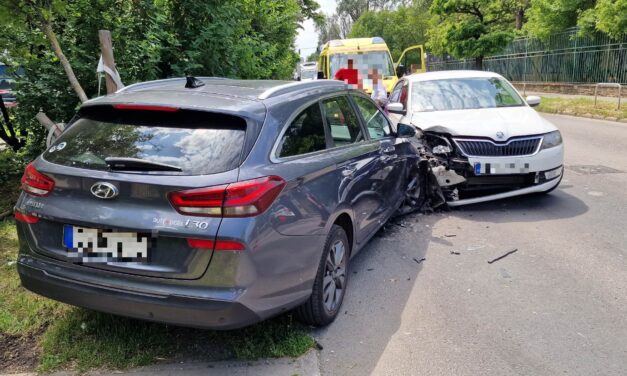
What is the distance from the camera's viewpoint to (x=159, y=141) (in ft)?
9.92

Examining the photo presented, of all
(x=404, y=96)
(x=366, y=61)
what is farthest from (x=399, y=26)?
(x=404, y=96)

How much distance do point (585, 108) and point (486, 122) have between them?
41.3 ft

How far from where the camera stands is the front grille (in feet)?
20.2

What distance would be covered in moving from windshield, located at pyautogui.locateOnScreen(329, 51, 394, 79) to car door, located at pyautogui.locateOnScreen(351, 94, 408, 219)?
969 centimetres

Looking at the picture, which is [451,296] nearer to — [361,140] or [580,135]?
[361,140]

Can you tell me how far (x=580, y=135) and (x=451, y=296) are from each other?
397 inches

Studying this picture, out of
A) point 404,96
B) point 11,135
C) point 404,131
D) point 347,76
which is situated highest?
point 347,76

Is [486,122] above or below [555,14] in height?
below

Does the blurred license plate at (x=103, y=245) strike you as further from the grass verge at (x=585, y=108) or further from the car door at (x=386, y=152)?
the grass verge at (x=585, y=108)

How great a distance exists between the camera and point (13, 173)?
7148 millimetres

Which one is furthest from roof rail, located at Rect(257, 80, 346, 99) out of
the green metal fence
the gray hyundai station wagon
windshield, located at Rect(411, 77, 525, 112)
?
the green metal fence

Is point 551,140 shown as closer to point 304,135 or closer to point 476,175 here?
point 476,175

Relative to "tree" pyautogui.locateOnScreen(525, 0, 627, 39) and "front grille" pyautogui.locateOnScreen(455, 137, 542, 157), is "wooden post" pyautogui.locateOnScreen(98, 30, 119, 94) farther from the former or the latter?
"tree" pyautogui.locateOnScreen(525, 0, 627, 39)

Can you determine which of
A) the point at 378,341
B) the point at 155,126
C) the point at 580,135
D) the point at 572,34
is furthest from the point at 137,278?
the point at 572,34
